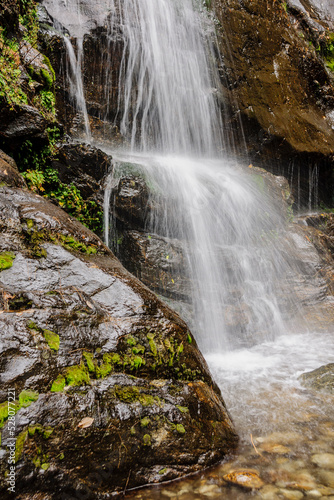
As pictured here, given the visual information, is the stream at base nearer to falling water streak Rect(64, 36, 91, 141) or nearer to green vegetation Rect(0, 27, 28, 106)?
green vegetation Rect(0, 27, 28, 106)

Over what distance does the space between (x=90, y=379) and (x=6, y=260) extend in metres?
1.28

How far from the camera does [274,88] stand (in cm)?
→ 964

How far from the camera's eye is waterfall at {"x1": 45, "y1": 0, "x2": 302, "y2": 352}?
6230 mm

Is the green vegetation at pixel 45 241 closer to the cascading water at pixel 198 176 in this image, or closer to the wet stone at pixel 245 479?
the wet stone at pixel 245 479

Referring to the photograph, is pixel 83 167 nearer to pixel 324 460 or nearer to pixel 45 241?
pixel 45 241

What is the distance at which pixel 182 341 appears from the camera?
2.73 m

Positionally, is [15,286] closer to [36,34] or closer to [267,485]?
[267,485]

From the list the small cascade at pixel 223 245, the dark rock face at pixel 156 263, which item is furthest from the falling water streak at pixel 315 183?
the dark rock face at pixel 156 263

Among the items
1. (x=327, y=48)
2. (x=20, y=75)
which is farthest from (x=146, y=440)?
(x=327, y=48)

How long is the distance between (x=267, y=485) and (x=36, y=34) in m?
9.18

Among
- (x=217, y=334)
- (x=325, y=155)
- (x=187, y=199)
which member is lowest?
(x=217, y=334)

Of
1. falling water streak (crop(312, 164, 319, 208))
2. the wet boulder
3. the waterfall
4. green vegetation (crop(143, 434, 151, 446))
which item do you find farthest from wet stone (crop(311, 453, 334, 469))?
falling water streak (crop(312, 164, 319, 208))

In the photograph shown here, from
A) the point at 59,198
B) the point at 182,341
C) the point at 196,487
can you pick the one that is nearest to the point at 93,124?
the point at 59,198

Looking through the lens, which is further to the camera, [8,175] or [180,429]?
[8,175]
